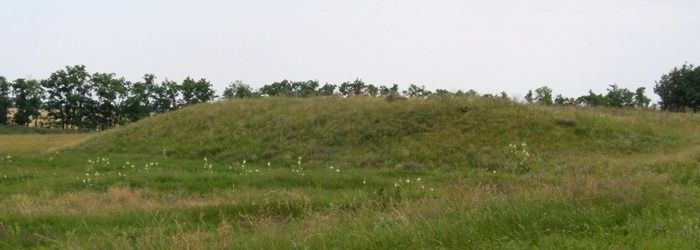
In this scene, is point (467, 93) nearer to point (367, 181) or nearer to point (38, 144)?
point (367, 181)

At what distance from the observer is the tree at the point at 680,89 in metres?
53.3

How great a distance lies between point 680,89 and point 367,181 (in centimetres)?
4742

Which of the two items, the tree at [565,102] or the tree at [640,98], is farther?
the tree at [640,98]

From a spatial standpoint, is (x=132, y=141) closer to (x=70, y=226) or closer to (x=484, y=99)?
(x=484, y=99)

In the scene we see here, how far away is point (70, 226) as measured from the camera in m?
9.58

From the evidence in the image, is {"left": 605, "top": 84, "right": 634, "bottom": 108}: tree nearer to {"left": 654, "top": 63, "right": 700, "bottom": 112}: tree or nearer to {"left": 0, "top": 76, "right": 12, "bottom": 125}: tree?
{"left": 654, "top": 63, "right": 700, "bottom": 112}: tree

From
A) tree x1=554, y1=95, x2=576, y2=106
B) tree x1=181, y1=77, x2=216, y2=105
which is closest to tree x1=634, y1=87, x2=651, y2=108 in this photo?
tree x1=554, y1=95, x2=576, y2=106

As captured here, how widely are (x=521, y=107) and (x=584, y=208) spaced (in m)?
21.3

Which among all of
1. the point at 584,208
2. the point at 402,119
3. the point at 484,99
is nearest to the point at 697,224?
the point at 584,208

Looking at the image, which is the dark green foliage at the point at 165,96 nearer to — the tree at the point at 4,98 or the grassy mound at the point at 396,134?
the tree at the point at 4,98

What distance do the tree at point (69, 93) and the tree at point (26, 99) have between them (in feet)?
4.92

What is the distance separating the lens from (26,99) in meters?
72.4

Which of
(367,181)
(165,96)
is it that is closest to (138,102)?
(165,96)

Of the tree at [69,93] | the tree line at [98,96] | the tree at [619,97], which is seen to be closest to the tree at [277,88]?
the tree line at [98,96]
